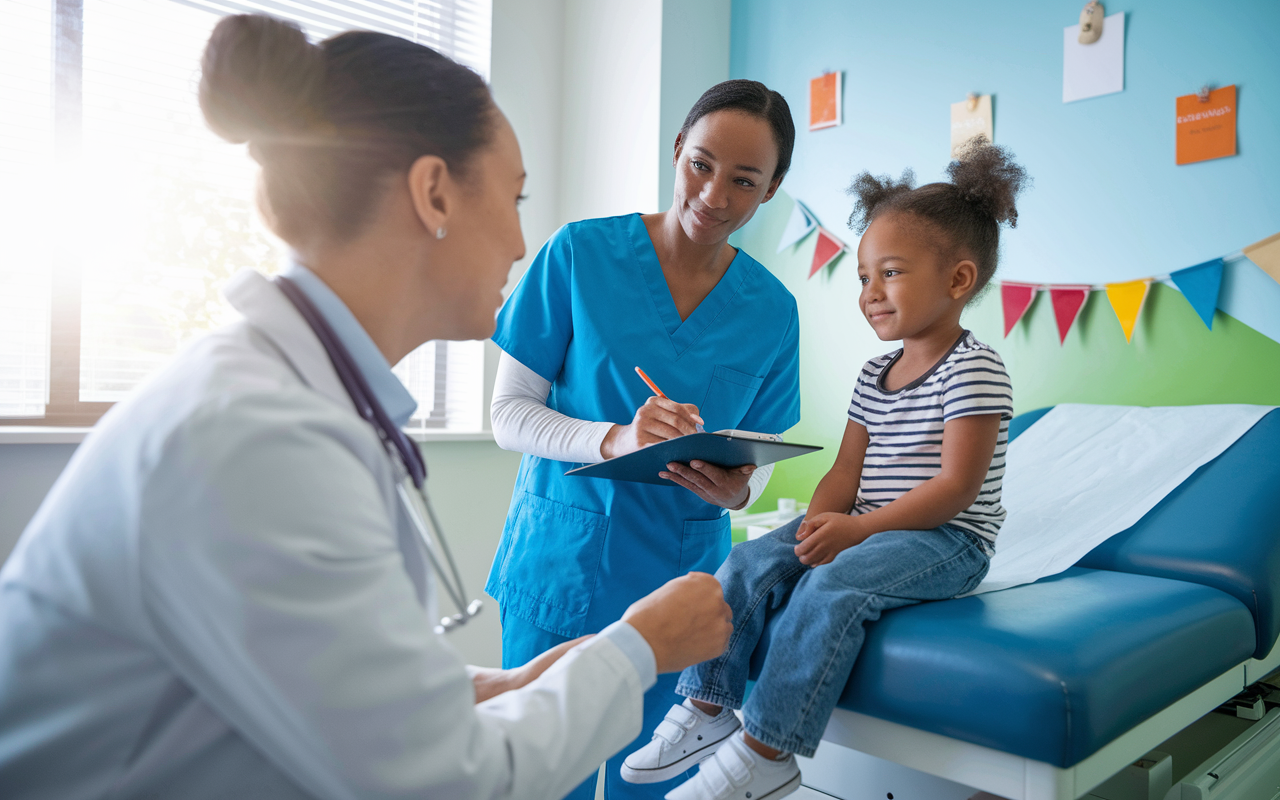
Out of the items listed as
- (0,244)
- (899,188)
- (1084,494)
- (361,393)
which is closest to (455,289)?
(361,393)

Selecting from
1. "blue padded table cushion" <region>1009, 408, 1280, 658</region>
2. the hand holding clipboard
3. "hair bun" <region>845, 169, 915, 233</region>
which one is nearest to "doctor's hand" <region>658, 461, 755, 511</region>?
the hand holding clipboard

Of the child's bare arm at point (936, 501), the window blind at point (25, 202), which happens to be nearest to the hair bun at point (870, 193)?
the child's bare arm at point (936, 501)

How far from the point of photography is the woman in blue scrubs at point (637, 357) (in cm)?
120

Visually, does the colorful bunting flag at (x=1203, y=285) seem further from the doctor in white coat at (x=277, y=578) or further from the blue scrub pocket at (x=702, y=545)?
the doctor in white coat at (x=277, y=578)

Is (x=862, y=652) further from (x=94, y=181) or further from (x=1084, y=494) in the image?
(x=94, y=181)

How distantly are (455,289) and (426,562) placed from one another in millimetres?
239

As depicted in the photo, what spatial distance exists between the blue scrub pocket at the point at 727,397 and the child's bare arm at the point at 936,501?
248 millimetres

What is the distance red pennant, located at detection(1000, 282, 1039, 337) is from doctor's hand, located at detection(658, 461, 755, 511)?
1.25 metres

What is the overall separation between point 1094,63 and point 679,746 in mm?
1846

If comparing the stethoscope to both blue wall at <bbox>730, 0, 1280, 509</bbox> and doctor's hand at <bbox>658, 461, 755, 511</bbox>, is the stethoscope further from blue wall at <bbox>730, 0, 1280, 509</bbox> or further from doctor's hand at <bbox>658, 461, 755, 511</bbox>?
blue wall at <bbox>730, 0, 1280, 509</bbox>

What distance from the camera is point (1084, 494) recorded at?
5.22ft

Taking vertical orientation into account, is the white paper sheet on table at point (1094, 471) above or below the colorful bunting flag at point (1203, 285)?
below

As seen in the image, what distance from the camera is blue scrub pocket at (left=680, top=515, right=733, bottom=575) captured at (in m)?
1.25

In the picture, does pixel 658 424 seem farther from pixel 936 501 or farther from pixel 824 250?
pixel 824 250
